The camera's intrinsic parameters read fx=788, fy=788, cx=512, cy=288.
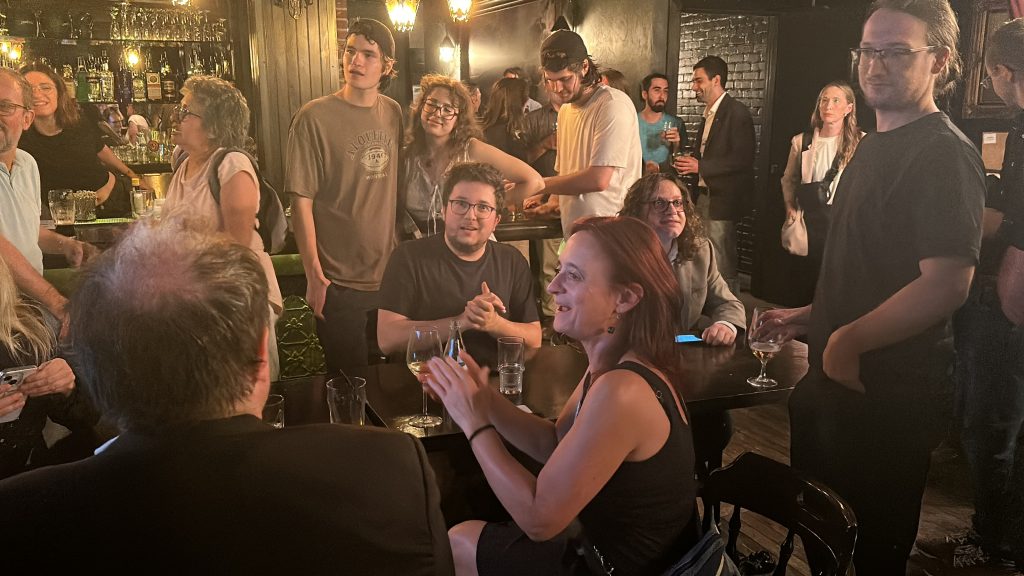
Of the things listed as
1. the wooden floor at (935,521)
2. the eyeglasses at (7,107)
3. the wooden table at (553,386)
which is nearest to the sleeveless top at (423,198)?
the wooden table at (553,386)

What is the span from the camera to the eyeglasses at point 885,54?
7.33 feet

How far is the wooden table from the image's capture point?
80.4 inches

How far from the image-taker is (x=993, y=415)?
8.52 feet

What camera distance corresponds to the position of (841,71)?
8.29ft

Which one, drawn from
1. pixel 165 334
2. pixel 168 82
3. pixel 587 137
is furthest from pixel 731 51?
pixel 165 334

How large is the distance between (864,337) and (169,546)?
2097mm

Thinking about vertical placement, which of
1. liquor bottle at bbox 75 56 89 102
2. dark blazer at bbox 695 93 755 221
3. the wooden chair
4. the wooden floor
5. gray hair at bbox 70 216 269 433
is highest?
liquor bottle at bbox 75 56 89 102

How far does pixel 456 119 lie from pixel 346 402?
1.31 meters

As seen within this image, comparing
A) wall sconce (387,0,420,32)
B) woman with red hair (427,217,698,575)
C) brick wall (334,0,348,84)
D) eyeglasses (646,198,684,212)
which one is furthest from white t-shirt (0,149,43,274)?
eyeglasses (646,198,684,212)

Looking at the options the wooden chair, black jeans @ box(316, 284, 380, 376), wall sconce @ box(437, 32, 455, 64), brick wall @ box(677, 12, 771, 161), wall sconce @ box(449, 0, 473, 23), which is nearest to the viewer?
the wooden chair

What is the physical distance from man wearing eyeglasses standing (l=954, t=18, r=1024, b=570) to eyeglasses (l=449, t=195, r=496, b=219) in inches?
59.6

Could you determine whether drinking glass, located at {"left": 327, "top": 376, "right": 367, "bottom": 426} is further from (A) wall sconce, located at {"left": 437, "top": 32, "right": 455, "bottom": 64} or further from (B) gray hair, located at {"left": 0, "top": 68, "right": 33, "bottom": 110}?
(A) wall sconce, located at {"left": 437, "top": 32, "right": 455, "bottom": 64}

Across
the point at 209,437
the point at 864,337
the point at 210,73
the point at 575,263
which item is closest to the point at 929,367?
the point at 864,337

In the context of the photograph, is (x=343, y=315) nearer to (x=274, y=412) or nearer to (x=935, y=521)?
(x=274, y=412)
